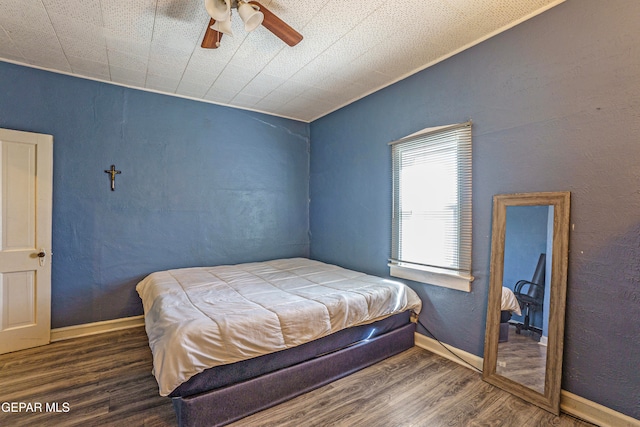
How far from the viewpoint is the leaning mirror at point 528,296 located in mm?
1818

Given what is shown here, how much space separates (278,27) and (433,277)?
2.30m

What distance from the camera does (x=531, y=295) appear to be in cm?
195

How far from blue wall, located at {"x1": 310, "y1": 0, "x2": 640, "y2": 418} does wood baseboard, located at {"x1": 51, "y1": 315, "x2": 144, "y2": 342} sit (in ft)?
9.82

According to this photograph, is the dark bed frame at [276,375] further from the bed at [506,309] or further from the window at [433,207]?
the bed at [506,309]

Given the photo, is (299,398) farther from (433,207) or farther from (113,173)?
(113,173)

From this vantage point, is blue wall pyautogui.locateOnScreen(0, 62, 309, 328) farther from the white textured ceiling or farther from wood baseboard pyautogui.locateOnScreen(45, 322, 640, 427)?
the white textured ceiling

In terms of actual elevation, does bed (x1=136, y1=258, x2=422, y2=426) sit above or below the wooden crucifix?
below

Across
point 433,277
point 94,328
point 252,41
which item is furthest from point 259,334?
point 94,328

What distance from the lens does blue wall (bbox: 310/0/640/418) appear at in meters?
1.63

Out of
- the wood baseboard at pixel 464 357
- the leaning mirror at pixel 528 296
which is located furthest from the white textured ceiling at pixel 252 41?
the wood baseboard at pixel 464 357

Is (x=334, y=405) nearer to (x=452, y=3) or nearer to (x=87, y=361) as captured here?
(x=87, y=361)

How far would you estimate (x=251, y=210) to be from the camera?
386 cm

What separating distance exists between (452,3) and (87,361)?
3839 mm

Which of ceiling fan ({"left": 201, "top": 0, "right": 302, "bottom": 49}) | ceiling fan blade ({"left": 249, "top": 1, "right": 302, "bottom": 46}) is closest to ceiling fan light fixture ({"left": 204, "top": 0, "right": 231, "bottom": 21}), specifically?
ceiling fan ({"left": 201, "top": 0, "right": 302, "bottom": 49})
